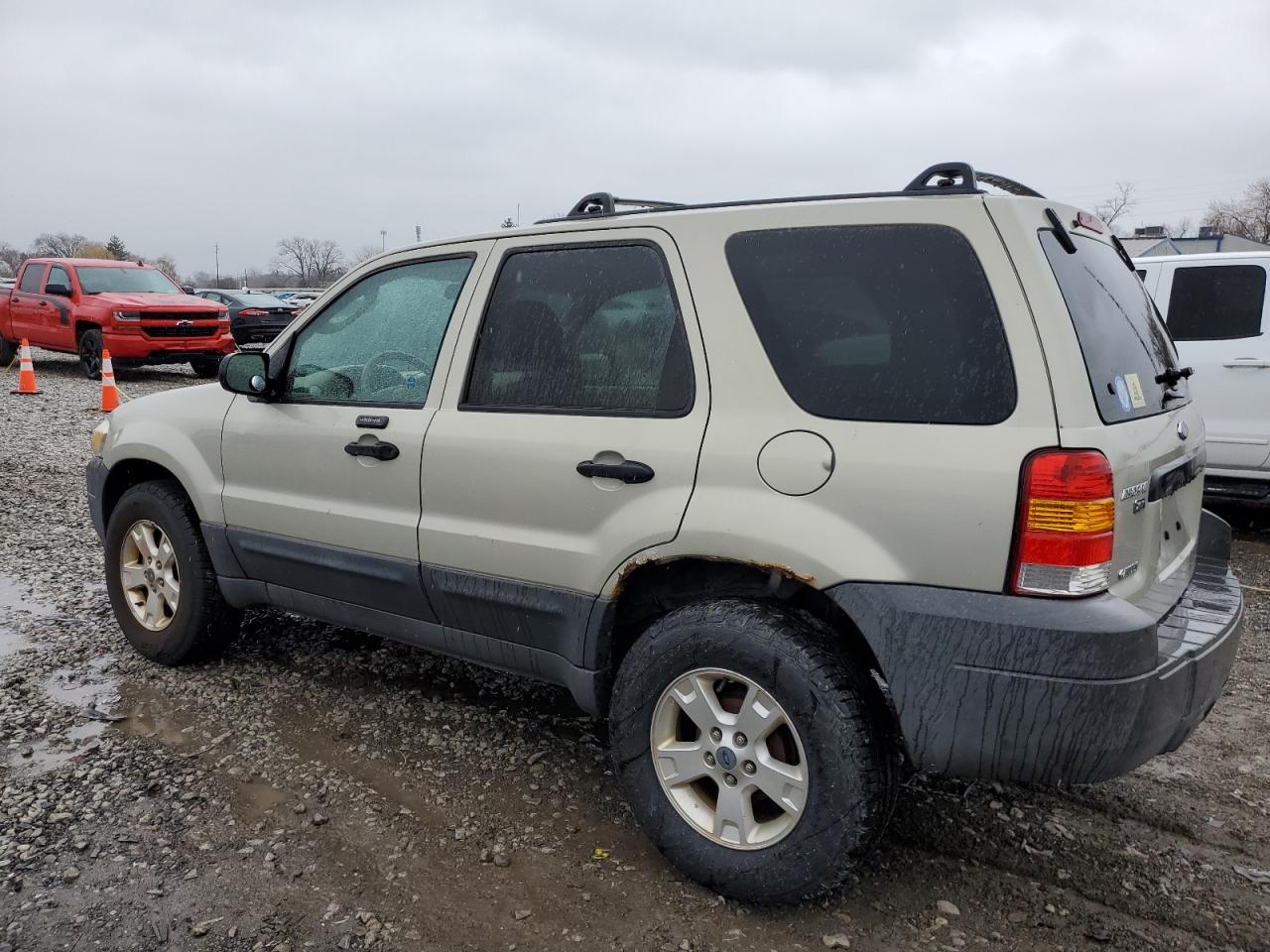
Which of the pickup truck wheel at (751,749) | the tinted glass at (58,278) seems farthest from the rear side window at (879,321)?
the tinted glass at (58,278)

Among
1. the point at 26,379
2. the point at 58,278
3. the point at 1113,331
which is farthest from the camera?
the point at 58,278

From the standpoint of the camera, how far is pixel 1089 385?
2205 millimetres

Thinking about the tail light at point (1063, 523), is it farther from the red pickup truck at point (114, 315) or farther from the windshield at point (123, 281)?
the windshield at point (123, 281)

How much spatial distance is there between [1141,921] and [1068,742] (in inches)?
29.7

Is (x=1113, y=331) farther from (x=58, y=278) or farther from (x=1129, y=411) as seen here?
(x=58, y=278)

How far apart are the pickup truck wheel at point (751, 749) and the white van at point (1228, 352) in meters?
5.34

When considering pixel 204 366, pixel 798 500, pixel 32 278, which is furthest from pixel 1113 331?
pixel 32 278

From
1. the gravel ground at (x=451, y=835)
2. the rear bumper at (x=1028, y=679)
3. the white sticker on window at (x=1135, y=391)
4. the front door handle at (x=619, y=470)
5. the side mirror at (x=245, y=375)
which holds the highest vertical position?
the white sticker on window at (x=1135, y=391)

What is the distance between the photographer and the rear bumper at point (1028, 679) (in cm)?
214

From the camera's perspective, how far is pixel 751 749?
251 centimetres

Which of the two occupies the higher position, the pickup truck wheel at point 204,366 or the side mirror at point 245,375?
the side mirror at point 245,375

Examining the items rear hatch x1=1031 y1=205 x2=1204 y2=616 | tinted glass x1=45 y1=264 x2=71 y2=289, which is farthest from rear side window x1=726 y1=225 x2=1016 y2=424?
tinted glass x1=45 y1=264 x2=71 y2=289

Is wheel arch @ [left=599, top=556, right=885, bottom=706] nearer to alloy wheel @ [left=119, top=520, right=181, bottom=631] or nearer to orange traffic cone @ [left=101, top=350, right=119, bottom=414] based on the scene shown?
alloy wheel @ [left=119, top=520, right=181, bottom=631]

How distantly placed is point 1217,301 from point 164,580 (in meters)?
6.75
